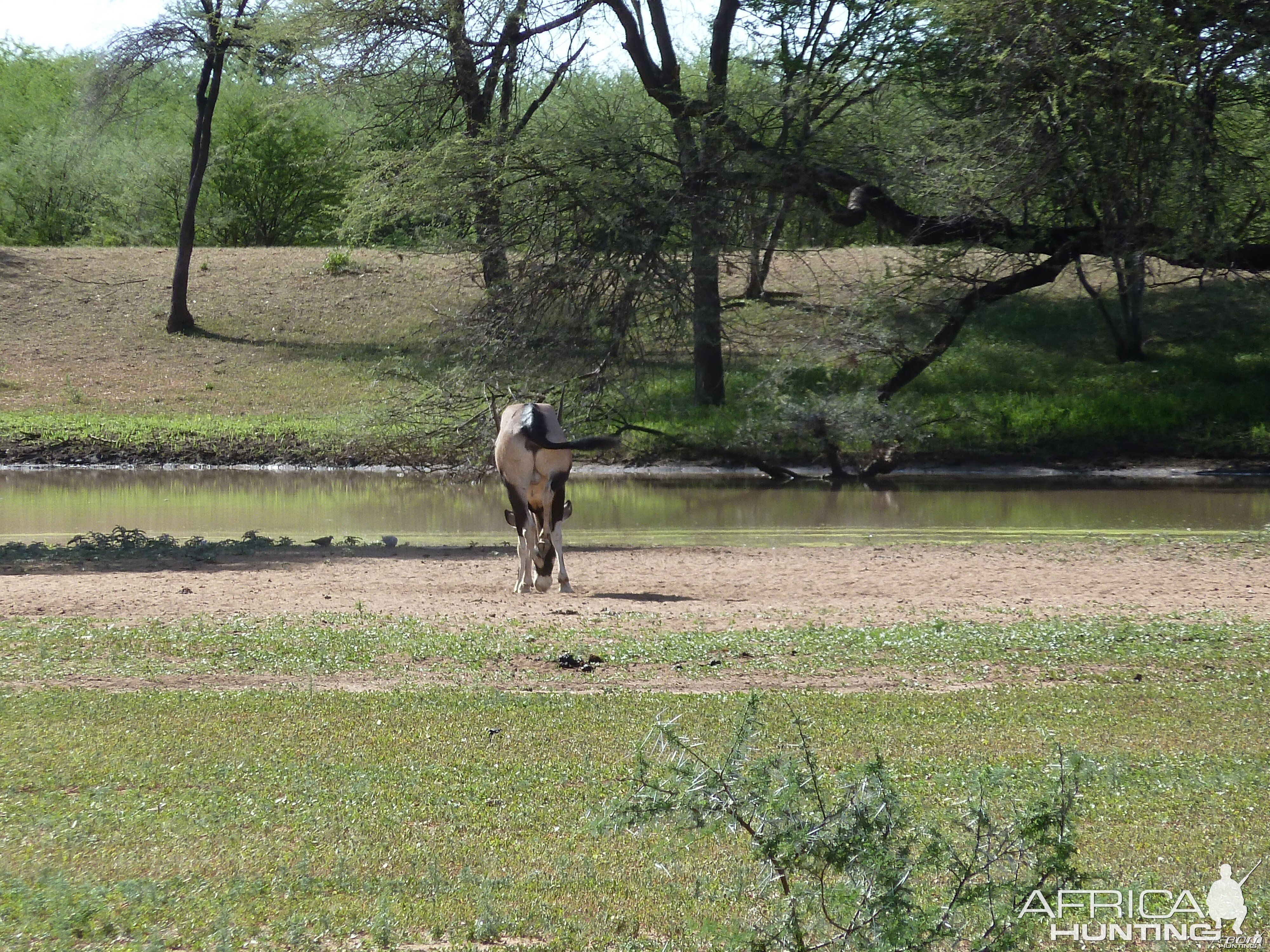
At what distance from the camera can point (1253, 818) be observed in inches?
234

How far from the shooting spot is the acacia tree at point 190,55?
3288cm

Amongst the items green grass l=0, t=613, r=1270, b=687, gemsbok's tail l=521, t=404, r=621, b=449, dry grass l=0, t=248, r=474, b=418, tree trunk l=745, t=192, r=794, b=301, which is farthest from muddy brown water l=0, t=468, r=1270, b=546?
green grass l=0, t=613, r=1270, b=687

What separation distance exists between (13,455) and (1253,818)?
29.7 metres

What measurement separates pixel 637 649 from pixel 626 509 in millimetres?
12682

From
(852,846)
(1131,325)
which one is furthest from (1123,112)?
(852,846)

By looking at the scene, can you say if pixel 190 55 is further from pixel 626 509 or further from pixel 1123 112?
pixel 1123 112

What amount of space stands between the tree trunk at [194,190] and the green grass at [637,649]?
2915 cm

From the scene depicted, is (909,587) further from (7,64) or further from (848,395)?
(7,64)

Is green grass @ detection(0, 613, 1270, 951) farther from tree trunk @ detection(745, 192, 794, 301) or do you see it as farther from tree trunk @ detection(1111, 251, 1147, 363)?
tree trunk @ detection(1111, 251, 1147, 363)

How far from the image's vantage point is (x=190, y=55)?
35.5 meters

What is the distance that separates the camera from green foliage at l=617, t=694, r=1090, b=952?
3.85 meters

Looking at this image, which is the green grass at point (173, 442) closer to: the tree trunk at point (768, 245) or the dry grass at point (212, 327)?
the dry grass at point (212, 327)

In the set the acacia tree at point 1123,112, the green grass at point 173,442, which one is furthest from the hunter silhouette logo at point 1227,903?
the green grass at point 173,442

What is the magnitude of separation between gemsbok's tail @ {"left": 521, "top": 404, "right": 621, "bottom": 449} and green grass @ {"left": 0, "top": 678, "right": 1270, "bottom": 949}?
5.27 m
